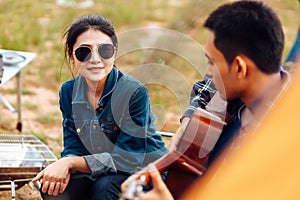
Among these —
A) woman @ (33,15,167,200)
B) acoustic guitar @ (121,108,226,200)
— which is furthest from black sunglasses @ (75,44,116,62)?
acoustic guitar @ (121,108,226,200)

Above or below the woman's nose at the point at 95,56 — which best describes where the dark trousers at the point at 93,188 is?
below

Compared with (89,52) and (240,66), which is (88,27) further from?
(240,66)

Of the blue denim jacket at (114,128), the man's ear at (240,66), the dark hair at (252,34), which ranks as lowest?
the blue denim jacket at (114,128)

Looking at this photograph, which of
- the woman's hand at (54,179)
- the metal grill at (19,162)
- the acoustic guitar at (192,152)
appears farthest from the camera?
the metal grill at (19,162)

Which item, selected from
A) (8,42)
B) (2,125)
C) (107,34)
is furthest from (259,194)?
(8,42)

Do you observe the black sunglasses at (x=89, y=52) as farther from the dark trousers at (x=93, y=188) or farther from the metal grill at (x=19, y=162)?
the metal grill at (x=19, y=162)

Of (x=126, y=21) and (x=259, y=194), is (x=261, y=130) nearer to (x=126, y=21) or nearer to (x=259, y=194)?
(x=259, y=194)

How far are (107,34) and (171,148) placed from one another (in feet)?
2.00

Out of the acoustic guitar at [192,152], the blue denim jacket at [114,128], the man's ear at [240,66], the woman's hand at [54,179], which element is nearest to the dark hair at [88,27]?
the blue denim jacket at [114,128]

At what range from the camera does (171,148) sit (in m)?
1.71

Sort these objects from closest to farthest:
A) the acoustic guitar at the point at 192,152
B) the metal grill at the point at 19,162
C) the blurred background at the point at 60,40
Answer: the acoustic guitar at the point at 192,152
the metal grill at the point at 19,162
the blurred background at the point at 60,40

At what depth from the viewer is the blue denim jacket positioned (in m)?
2.07

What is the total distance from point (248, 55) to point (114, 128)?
2.49 ft

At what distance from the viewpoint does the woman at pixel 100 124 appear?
79.9 inches
